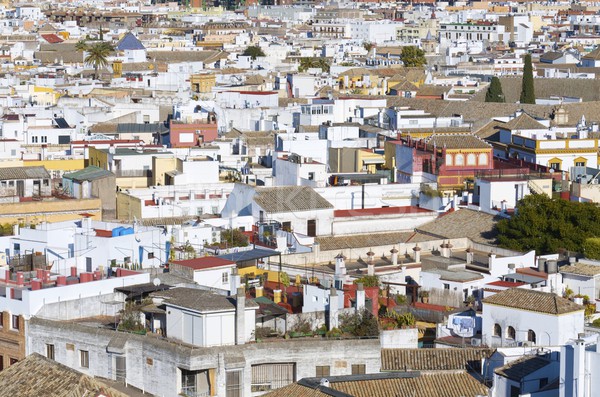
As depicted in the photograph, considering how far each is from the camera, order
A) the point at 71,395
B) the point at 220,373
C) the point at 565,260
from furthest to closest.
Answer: the point at 565,260 → the point at 220,373 → the point at 71,395

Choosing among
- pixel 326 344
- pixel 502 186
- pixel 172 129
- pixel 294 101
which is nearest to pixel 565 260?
pixel 502 186

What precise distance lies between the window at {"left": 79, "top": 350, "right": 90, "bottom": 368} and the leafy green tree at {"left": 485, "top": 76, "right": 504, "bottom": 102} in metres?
35.1

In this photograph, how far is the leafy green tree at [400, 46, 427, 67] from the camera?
7531 cm

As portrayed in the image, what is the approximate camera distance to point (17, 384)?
759 inches

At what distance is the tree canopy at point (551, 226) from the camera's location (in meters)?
29.0

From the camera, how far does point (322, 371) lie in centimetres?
2123

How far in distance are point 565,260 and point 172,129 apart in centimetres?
1728

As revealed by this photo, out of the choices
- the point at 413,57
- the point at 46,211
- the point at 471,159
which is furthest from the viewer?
the point at 413,57

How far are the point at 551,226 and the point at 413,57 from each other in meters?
48.1

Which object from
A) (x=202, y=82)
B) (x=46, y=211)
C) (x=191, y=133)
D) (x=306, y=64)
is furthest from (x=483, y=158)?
(x=306, y=64)

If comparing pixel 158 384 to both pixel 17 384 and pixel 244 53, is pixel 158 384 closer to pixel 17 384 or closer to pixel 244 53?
pixel 17 384

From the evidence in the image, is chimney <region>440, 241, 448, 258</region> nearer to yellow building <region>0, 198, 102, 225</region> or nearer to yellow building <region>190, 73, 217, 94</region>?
yellow building <region>0, 198, 102, 225</region>

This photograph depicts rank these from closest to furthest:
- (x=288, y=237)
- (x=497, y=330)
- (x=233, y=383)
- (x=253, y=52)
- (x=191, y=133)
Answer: (x=233, y=383) < (x=497, y=330) < (x=288, y=237) < (x=191, y=133) < (x=253, y=52)

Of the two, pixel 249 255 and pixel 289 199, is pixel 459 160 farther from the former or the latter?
pixel 249 255
